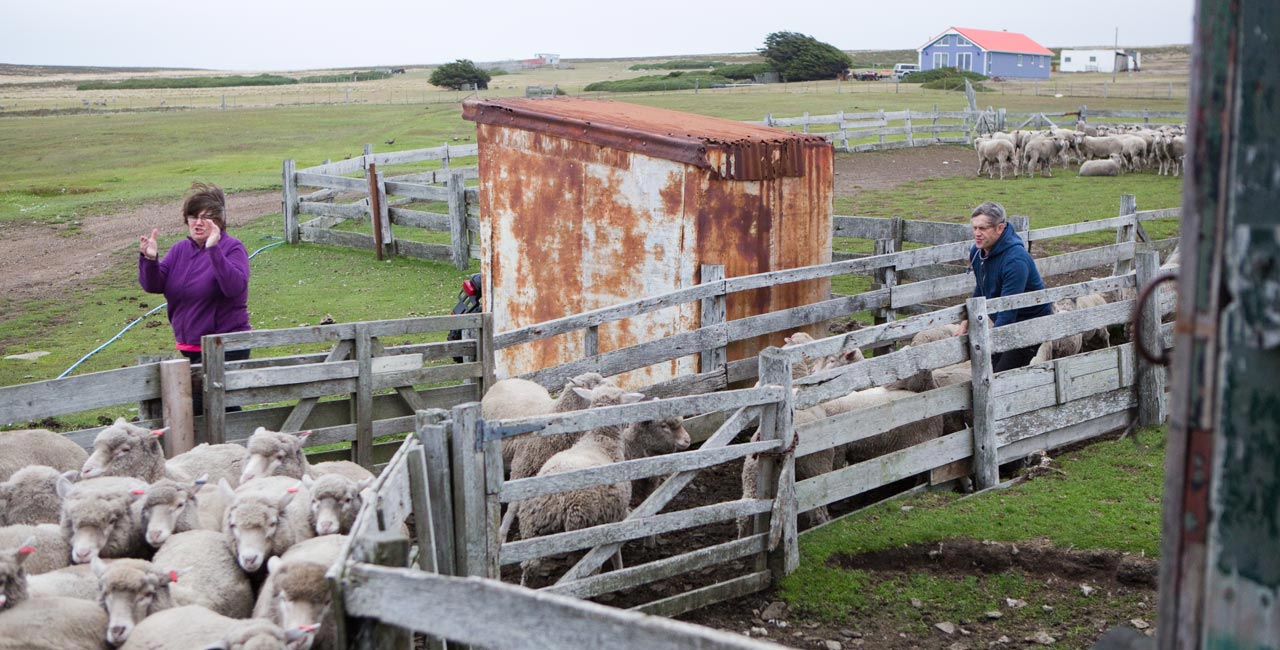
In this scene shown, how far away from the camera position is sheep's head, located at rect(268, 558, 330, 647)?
398 centimetres

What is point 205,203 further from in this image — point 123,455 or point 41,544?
point 41,544

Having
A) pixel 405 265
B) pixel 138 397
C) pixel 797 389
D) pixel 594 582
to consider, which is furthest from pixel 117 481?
pixel 405 265

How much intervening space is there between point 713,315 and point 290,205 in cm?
1209

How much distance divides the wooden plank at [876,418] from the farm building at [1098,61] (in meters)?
117

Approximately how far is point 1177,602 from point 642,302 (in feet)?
20.7

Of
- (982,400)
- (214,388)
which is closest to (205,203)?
(214,388)

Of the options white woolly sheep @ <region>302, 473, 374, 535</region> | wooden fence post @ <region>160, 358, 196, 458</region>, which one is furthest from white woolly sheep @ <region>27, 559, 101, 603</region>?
wooden fence post @ <region>160, 358, 196, 458</region>

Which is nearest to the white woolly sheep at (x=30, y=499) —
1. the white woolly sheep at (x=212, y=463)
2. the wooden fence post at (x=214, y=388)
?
the white woolly sheep at (x=212, y=463)

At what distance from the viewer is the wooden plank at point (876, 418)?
6516 millimetres

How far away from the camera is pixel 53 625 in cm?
397

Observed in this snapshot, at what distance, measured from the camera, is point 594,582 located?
17.7 ft

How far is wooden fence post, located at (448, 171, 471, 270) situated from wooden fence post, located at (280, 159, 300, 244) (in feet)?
12.4

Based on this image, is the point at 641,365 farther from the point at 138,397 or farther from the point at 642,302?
the point at 138,397

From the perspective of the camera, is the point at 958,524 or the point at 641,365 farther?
the point at 641,365
